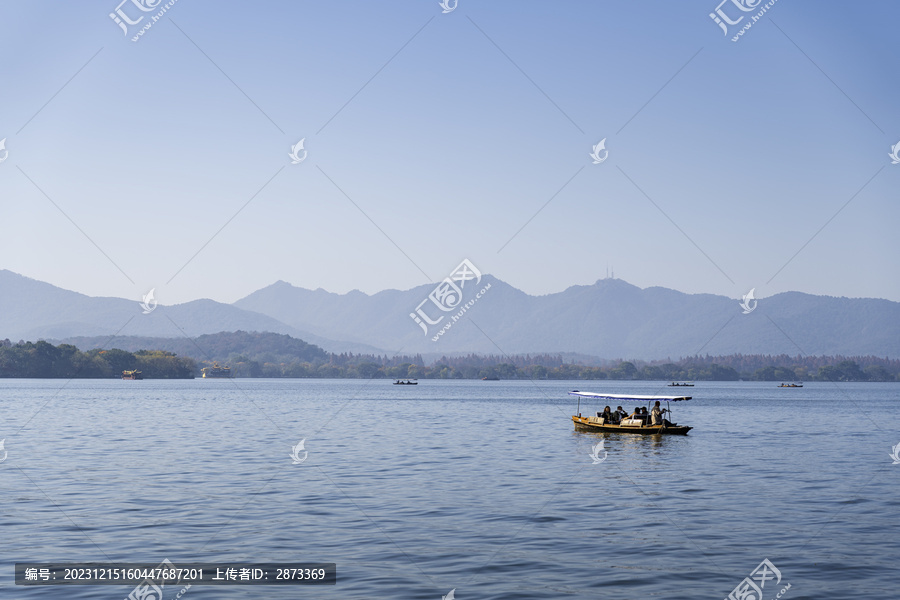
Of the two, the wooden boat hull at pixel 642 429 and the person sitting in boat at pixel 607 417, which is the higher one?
the person sitting in boat at pixel 607 417

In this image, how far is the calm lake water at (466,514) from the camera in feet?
71.7

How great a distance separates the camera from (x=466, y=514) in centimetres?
3047

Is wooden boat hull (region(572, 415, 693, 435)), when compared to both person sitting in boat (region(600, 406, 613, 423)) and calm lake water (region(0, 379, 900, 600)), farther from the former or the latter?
calm lake water (region(0, 379, 900, 600))

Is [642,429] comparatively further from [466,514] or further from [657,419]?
[466,514]

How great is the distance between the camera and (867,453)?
5753cm

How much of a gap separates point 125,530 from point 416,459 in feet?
81.1

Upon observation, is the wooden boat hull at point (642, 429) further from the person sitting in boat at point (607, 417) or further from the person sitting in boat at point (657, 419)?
the person sitting in boat at point (607, 417)

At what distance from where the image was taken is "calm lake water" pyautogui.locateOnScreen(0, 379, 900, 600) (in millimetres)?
21844

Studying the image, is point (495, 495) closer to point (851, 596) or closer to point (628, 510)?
point (628, 510)

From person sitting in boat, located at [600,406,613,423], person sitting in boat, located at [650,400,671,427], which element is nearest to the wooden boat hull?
person sitting in boat, located at [650,400,671,427]

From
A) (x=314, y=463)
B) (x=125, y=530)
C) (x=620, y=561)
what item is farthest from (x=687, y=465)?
(x=125, y=530)

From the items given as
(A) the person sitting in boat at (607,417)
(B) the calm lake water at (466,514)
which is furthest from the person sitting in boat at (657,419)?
(B) the calm lake water at (466,514)

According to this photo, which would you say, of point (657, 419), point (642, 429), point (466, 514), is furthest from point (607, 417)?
point (466, 514)

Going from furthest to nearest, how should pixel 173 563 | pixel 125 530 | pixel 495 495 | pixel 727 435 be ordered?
pixel 727 435, pixel 495 495, pixel 125 530, pixel 173 563
